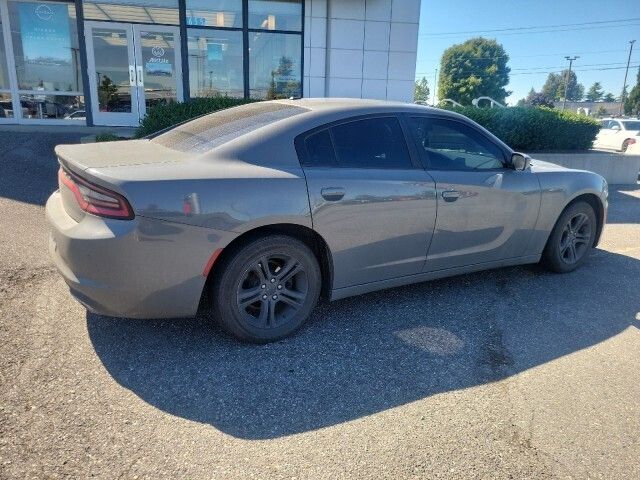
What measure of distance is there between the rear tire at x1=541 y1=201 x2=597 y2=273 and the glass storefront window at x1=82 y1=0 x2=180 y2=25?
1065cm

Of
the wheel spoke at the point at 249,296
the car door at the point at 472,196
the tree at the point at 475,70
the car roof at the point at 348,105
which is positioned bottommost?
the wheel spoke at the point at 249,296

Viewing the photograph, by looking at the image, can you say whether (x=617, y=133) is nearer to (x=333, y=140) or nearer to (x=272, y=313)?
(x=333, y=140)

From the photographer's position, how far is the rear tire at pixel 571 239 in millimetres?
4867

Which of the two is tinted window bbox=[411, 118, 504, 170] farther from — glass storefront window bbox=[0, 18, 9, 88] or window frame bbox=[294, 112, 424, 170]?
glass storefront window bbox=[0, 18, 9, 88]

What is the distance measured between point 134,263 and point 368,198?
1.63 metres

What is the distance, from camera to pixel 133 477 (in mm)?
2207

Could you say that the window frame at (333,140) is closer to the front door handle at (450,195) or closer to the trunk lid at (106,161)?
the front door handle at (450,195)

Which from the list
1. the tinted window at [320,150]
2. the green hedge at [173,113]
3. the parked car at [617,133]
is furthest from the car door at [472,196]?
the parked car at [617,133]

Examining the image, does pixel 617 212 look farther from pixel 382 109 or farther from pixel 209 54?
pixel 209 54

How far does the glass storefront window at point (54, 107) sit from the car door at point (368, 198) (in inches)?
441

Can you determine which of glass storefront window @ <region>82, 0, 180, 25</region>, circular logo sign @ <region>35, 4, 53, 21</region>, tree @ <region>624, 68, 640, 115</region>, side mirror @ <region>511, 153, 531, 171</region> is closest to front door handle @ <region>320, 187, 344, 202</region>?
side mirror @ <region>511, 153, 531, 171</region>

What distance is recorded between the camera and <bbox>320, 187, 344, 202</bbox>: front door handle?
340 cm

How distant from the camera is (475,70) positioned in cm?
8119

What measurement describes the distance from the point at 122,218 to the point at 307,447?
162cm
